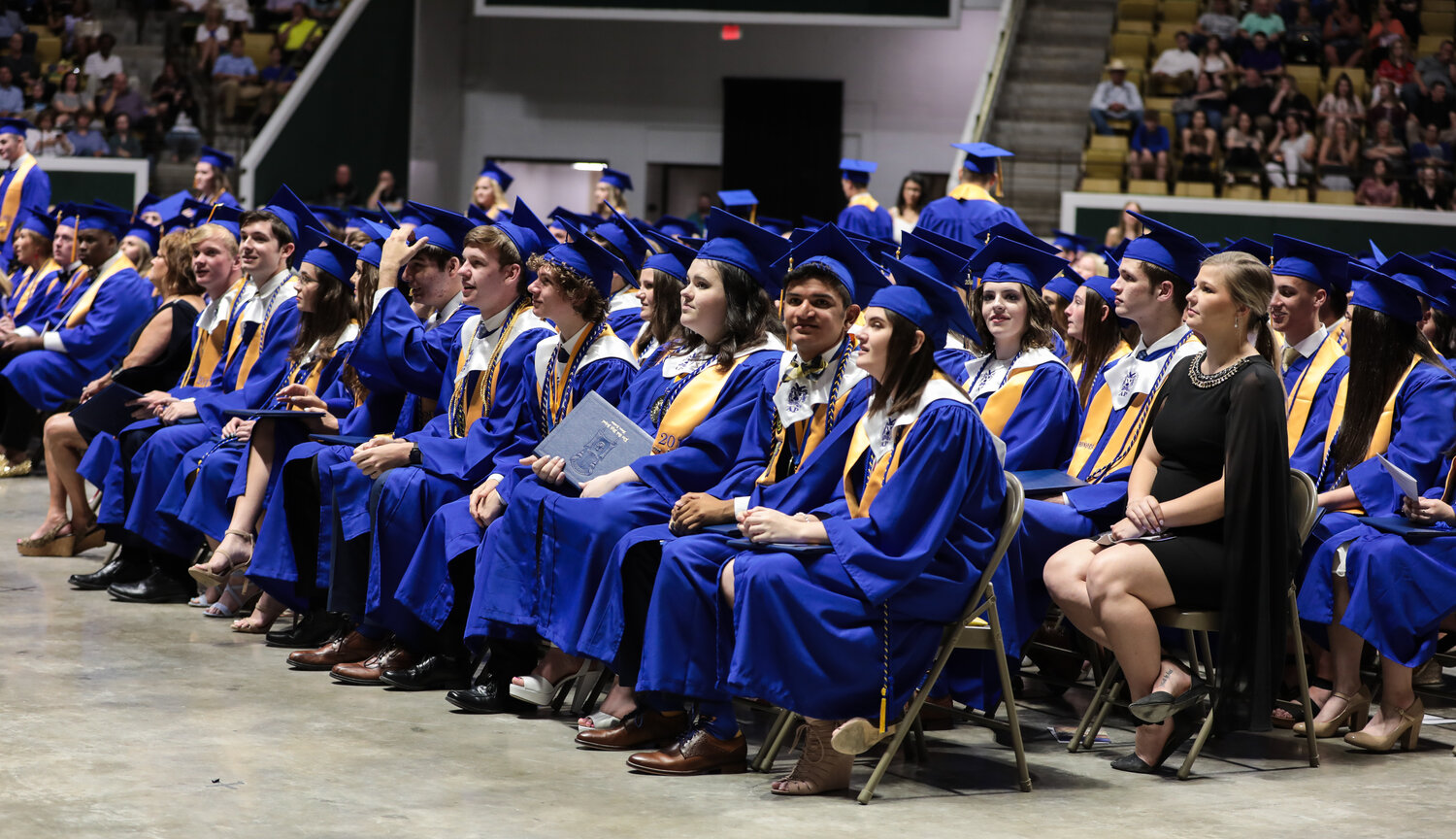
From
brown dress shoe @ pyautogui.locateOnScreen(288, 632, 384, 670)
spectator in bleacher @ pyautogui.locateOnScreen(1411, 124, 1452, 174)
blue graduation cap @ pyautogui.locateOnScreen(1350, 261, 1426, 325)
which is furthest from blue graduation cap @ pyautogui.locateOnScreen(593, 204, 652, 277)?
spectator in bleacher @ pyautogui.locateOnScreen(1411, 124, 1452, 174)

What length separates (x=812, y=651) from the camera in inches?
161

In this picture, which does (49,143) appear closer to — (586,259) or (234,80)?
(234,80)

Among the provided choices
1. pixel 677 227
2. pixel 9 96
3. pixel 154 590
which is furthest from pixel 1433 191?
pixel 9 96

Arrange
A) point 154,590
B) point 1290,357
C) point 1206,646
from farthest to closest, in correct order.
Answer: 1. point 154,590
2. point 1290,357
3. point 1206,646

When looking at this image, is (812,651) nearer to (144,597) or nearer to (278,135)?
(144,597)

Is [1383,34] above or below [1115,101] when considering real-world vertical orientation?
above

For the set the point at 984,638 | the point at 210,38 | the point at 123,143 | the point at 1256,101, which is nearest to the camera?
the point at 984,638

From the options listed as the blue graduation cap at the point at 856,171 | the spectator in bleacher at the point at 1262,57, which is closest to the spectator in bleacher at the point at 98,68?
the blue graduation cap at the point at 856,171

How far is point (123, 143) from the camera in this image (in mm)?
16641

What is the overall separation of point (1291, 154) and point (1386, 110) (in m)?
1.14

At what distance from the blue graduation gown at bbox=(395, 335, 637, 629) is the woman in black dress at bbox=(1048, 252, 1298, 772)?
185cm

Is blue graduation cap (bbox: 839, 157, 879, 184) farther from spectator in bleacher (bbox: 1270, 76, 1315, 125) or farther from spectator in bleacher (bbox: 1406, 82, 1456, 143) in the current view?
spectator in bleacher (bbox: 1406, 82, 1456, 143)

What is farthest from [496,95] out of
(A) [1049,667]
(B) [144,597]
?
(A) [1049,667]

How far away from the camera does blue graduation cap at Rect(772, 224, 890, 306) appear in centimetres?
457
